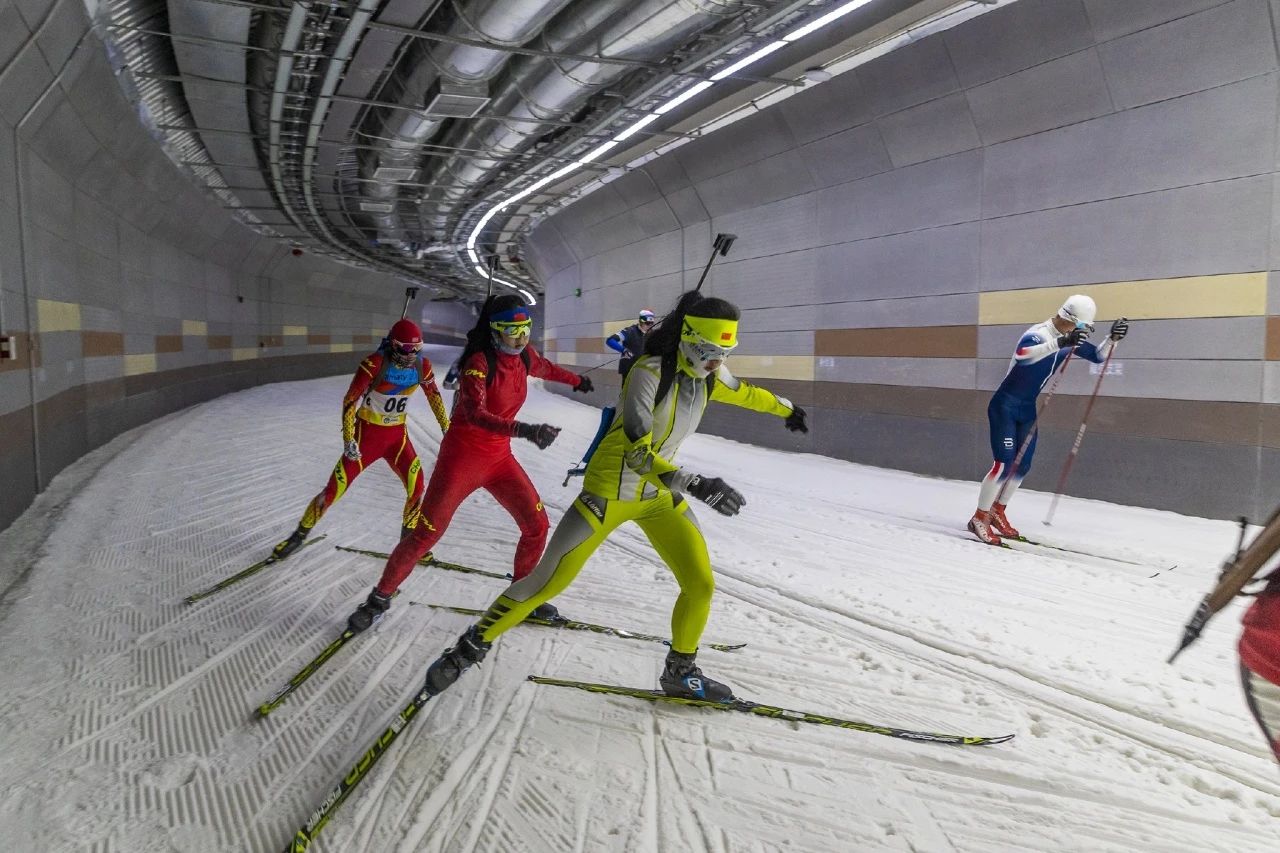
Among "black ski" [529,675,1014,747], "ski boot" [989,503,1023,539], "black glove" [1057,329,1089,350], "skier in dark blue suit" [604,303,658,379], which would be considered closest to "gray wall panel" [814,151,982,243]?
"black glove" [1057,329,1089,350]

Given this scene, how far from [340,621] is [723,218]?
1026cm

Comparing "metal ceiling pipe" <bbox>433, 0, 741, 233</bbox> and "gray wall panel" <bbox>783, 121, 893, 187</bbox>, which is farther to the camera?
"gray wall panel" <bbox>783, 121, 893, 187</bbox>

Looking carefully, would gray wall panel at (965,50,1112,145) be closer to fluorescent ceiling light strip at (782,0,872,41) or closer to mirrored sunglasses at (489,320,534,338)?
fluorescent ceiling light strip at (782,0,872,41)

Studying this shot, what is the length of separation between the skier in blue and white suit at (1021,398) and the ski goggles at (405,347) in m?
4.91

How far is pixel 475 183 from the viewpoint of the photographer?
13.4 meters

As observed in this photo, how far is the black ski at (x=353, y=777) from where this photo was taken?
8.13 feet

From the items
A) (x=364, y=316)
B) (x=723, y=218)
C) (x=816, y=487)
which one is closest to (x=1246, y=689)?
(x=816, y=487)

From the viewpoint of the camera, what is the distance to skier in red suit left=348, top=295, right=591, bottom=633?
4.22 meters

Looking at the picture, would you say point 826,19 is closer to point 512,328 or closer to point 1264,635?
point 512,328

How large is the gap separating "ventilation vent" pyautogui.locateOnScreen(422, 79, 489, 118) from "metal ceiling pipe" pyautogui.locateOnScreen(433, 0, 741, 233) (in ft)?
1.44

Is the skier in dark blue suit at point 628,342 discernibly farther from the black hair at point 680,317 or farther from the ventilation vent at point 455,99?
the black hair at point 680,317

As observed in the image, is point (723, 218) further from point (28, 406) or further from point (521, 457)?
point (28, 406)

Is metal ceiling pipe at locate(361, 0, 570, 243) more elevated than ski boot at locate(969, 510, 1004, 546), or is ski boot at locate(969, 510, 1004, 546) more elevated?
metal ceiling pipe at locate(361, 0, 570, 243)

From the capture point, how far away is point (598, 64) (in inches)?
308
